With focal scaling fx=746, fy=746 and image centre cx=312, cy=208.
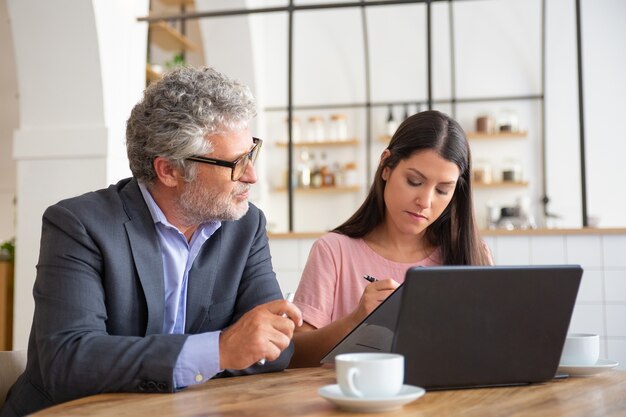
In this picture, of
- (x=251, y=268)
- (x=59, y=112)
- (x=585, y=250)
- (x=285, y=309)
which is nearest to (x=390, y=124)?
(x=585, y=250)

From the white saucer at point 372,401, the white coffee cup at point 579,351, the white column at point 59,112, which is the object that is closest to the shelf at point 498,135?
the white column at point 59,112

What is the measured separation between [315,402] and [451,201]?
107cm

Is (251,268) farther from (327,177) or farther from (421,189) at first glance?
(327,177)

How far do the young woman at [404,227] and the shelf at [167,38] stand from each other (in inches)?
173

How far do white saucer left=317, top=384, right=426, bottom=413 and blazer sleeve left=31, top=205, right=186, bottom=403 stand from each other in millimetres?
359

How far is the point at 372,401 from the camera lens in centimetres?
98

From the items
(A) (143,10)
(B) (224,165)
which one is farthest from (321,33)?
(B) (224,165)

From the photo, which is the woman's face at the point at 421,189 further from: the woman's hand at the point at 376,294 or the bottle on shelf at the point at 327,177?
the bottle on shelf at the point at 327,177

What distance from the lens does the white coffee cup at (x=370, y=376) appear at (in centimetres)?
98

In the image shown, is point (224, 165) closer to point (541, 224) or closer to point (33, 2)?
point (33, 2)

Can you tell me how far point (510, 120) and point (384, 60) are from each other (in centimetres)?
128

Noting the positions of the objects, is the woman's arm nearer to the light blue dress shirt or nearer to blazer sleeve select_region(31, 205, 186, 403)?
the light blue dress shirt

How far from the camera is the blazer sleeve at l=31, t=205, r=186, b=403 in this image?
49.9 inches

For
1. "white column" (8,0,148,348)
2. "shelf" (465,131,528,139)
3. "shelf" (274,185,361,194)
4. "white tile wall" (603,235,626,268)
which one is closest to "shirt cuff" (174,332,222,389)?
"white column" (8,0,148,348)
